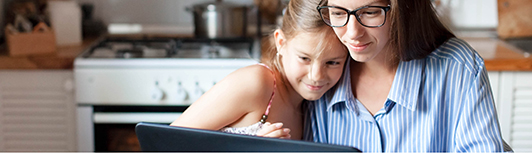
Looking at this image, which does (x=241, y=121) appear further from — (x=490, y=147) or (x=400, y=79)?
(x=490, y=147)

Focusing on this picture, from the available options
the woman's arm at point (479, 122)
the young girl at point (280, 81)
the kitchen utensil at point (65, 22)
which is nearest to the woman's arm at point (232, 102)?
the young girl at point (280, 81)

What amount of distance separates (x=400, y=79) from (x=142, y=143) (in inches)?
25.3

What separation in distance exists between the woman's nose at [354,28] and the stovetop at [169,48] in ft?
3.49

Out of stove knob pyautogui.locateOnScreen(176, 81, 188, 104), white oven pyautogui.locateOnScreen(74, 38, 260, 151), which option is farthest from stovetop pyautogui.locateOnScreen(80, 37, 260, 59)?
stove knob pyautogui.locateOnScreen(176, 81, 188, 104)

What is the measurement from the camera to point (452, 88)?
1104mm

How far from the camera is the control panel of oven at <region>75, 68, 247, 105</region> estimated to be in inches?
78.0

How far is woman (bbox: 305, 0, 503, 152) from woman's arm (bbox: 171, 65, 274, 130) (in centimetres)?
18

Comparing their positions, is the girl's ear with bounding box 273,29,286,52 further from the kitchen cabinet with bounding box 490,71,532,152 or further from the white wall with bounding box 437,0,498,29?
the white wall with bounding box 437,0,498,29

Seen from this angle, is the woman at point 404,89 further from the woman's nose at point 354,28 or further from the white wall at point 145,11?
the white wall at point 145,11

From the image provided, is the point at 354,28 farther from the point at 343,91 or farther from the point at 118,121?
the point at 118,121

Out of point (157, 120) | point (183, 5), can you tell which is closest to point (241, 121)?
point (157, 120)

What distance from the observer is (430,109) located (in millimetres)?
1122

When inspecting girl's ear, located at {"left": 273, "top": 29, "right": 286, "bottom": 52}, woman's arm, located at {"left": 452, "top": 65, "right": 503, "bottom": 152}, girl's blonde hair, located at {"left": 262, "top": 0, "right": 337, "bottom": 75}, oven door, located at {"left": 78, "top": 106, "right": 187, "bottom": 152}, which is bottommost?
oven door, located at {"left": 78, "top": 106, "right": 187, "bottom": 152}

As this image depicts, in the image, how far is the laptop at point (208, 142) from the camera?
0.65m
